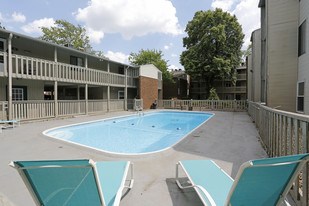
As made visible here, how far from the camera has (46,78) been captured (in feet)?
33.9

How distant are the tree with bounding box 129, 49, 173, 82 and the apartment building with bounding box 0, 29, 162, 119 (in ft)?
35.5

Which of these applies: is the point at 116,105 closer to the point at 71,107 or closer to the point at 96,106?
the point at 96,106

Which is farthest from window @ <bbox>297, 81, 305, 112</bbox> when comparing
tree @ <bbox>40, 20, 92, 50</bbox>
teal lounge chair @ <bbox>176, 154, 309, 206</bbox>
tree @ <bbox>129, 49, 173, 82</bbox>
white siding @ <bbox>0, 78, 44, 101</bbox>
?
tree @ <bbox>40, 20, 92, 50</bbox>

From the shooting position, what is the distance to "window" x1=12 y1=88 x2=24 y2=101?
1072 cm

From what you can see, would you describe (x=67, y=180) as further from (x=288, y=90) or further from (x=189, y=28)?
(x=189, y=28)

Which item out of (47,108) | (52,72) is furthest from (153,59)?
(47,108)

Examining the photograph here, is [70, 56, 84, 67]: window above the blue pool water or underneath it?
above

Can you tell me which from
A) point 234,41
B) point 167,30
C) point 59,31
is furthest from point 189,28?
point 59,31

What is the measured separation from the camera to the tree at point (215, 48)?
73.1ft

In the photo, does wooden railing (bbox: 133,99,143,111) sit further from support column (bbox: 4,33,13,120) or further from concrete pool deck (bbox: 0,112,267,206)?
concrete pool deck (bbox: 0,112,267,206)

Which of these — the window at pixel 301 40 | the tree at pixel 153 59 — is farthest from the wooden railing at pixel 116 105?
the tree at pixel 153 59

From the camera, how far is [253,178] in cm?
153

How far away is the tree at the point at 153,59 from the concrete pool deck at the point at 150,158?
24210mm

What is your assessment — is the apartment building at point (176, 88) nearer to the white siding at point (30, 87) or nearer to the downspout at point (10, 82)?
the white siding at point (30, 87)
